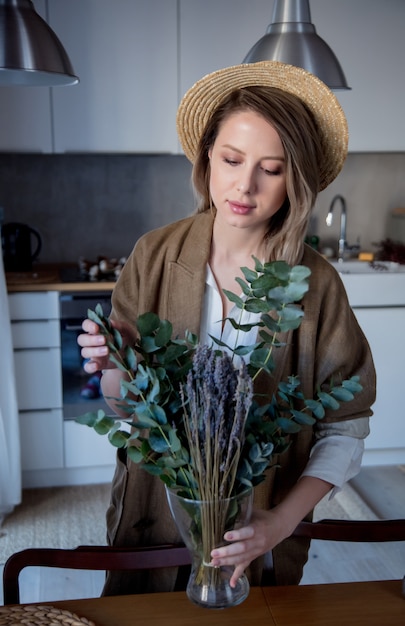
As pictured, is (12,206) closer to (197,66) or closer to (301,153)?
(197,66)

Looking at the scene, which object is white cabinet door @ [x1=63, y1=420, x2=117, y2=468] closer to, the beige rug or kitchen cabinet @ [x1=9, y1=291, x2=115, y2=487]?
kitchen cabinet @ [x1=9, y1=291, x2=115, y2=487]

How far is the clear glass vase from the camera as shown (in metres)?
0.85

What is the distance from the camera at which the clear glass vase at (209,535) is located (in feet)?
2.77

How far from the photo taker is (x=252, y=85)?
48.4 inches

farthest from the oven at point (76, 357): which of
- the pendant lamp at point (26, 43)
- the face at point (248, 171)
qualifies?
the face at point (248, 171)

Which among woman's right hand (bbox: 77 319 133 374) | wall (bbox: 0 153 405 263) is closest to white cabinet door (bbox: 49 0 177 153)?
wall (bbox: 0 153 405 263)

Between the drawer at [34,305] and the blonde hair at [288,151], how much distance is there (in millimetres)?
1799

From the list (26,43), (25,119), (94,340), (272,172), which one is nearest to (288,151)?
(272,172)

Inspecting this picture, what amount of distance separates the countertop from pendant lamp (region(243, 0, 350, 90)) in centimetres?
137

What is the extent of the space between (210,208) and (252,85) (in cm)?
24

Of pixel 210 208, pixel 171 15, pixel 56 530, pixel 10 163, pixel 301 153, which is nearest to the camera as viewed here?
pixel 301 153

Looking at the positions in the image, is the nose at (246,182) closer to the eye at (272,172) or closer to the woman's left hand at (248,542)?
the eye at (272,172)

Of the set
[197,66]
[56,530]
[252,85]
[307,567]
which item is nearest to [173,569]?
[252,85]

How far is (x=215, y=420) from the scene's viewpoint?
807 millimetres
